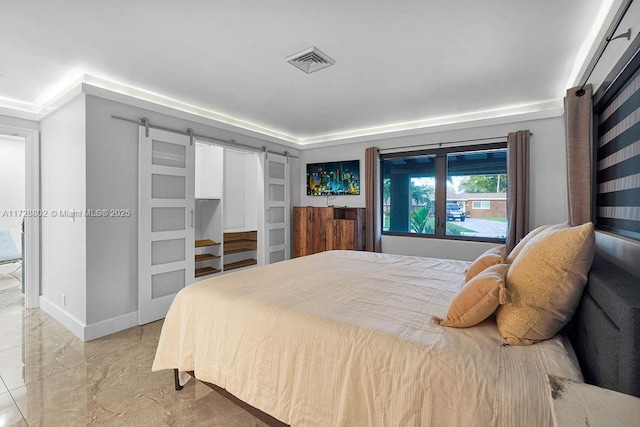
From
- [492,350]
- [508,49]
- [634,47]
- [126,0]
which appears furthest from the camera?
[508,49]

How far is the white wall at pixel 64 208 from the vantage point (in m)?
3.09

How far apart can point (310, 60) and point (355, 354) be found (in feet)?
7.70

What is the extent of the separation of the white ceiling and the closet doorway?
0.70 metres

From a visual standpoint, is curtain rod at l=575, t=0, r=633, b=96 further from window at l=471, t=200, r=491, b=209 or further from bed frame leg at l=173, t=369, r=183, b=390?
bed frame leg at l=173, t=369, r=183, b=390

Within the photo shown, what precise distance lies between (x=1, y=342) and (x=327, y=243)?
12.9ft

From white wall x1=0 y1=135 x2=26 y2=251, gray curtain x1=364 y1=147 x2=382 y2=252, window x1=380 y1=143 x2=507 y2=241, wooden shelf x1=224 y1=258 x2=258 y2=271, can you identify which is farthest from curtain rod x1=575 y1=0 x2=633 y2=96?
white wall x1=0 y1=135 x2=26 y2=251

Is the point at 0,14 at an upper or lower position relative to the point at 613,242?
upper

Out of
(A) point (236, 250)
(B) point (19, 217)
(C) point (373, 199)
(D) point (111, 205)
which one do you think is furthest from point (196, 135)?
(B) point (19, 217)

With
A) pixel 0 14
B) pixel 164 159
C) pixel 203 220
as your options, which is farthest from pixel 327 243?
pixel 0 14

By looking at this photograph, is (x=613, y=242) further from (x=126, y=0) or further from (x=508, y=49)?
(x=126, y=0)

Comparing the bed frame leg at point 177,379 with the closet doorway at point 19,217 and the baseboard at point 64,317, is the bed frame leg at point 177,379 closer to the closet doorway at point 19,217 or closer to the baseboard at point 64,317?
the baseboard at point 64,317

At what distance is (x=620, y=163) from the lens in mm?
1841

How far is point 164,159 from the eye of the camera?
3648 millimetres

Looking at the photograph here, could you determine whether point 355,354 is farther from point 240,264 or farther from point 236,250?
point 236,250
